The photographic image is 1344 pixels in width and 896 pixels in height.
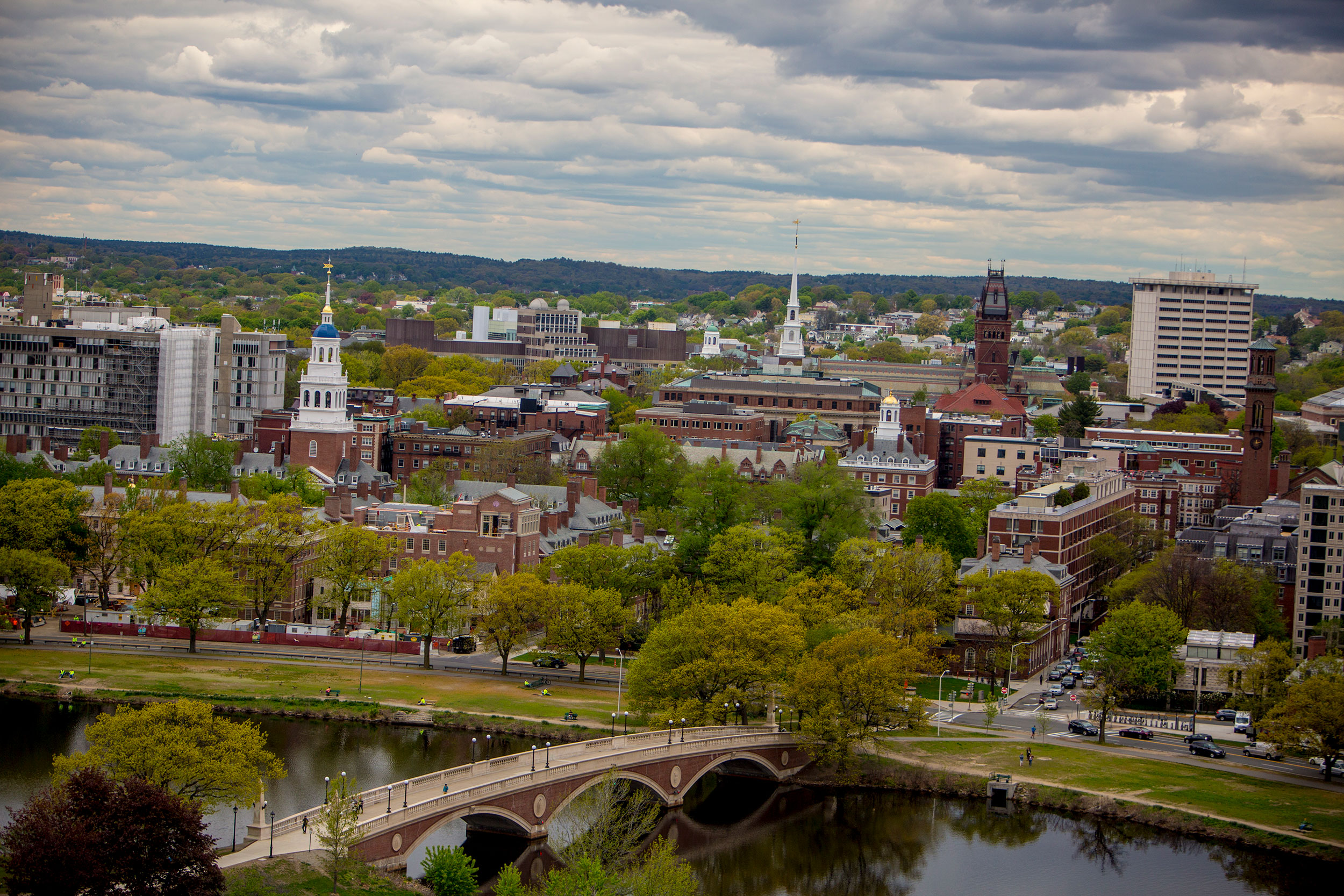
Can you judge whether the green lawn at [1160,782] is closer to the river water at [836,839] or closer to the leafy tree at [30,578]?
the river water at [836,839]

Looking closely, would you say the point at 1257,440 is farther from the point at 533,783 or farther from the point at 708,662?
the point at 533,783

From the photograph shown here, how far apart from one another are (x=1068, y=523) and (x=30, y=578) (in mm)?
69597

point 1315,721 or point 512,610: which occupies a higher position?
point 512,610

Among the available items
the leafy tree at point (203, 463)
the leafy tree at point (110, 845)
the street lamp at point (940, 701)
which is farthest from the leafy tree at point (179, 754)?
the leafy tree at point (203, 463)

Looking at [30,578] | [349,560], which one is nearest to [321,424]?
[349,560]

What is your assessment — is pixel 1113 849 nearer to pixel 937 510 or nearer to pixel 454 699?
pixel 454 699

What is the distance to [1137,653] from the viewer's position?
97375 millimetres

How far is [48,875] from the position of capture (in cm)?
5366

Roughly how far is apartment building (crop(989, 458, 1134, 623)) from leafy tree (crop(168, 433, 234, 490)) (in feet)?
206

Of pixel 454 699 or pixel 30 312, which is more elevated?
pixel 30 312

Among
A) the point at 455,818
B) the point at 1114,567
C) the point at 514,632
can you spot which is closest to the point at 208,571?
the point at 514,632

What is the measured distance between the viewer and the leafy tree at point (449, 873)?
207 feet

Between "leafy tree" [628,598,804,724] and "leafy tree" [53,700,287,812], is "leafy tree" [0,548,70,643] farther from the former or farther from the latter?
"leafy tree" [628,598,804,724]

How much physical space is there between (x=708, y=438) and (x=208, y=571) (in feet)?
276
